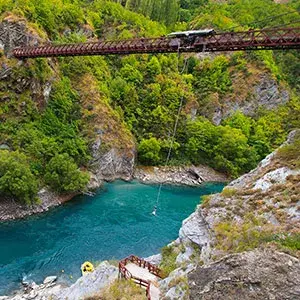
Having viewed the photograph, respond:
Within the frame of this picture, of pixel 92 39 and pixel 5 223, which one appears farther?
pixel 92 39

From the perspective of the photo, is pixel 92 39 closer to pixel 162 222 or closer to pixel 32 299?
pixel 162 222

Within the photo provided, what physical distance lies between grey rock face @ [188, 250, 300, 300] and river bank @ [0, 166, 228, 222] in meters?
21.8

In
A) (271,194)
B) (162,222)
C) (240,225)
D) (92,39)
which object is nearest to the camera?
(240,225)

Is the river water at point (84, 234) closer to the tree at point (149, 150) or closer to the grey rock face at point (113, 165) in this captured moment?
the grey rock face at point (113, 165)

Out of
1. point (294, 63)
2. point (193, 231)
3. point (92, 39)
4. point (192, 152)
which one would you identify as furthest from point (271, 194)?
point (294, 63)

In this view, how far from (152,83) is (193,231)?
38.0 m

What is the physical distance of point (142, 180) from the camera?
127 feet

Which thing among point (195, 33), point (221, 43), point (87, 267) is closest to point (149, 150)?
point (195, 33)

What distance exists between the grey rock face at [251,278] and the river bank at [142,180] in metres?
21.8

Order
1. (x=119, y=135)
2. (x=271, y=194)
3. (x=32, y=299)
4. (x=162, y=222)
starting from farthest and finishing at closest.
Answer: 1. (x=119, y=135)
2. (x=162, y=222)
3. (x=32, y=299)
4. (x=271, y=194)

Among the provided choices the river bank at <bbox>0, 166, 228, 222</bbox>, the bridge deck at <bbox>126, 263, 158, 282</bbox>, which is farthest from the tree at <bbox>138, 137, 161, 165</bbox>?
the bridge deck at <bbox>126, 263, 158, 282</bbox>

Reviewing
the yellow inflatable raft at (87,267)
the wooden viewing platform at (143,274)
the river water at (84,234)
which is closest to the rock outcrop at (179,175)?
the river water at (84,234)

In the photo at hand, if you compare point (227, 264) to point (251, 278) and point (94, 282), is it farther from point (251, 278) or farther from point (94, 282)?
point (94, 282)

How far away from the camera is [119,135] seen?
39.7 meters
